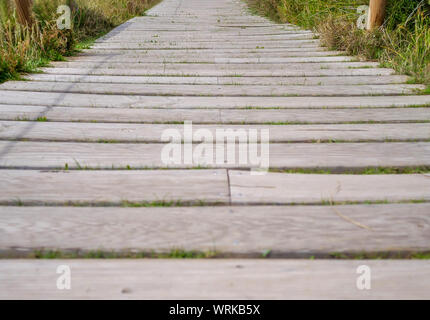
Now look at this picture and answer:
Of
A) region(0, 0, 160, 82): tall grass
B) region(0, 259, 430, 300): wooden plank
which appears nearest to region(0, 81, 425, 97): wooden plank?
region(0, 0, 160, 82): tall grass

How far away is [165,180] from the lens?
4.69ft

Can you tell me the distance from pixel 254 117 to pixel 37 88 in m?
1.35

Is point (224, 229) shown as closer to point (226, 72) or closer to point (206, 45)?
point (226, 72)

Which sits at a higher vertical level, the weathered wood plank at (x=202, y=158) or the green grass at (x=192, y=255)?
the weathered wood plank at (x=202, y=158)

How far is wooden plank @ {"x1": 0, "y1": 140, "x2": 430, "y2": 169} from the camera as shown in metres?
1.54

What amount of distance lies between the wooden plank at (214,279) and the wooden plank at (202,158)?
21.6 inches

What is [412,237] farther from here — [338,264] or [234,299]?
[234,299]

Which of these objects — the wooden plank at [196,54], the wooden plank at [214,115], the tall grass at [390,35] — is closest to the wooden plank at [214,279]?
the wooden plank at [214,115]

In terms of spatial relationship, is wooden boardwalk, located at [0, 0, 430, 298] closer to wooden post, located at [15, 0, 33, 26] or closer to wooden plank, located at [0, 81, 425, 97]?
wooden plank, located at [0, 81, 425, 97]

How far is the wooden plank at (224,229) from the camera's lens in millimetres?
A: 1091

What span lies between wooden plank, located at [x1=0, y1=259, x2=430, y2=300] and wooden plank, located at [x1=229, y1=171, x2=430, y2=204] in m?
0.30

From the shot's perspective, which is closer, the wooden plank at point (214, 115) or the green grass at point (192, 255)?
the green grass at point (192, 255)

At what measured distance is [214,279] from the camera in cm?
99

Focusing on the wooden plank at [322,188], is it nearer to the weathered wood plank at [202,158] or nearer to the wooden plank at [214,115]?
the weathered wood plank at [202,158]
